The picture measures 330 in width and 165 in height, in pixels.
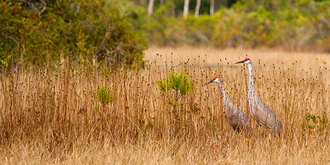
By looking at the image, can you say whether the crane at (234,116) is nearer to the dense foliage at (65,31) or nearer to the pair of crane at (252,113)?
the pair of crane at (252,113)

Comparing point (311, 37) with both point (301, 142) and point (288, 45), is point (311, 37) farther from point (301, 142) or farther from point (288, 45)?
point (301, 142)

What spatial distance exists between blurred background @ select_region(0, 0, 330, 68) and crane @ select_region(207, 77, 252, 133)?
871mm

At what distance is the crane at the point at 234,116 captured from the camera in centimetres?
527

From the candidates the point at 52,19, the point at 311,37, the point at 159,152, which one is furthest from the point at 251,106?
the point at 311,37

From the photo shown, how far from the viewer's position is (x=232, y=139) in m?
5.18

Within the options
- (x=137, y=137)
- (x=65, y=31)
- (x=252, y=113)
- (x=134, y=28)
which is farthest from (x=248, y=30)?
(x=137, y=137)

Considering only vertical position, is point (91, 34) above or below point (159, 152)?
above

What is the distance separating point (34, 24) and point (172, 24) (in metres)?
16.6

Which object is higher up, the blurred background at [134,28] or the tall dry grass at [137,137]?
the blurred background at [134,28]

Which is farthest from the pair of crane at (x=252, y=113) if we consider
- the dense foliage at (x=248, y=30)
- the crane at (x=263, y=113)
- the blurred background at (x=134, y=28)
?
the dense foliage at (x=248, y=30)

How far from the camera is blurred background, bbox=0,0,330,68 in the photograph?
9.22 meters

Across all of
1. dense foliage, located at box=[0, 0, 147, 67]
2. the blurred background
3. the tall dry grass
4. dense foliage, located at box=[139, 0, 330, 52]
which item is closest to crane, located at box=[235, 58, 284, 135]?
the tall dry grass

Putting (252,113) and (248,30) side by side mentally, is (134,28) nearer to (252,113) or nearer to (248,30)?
(248,30)

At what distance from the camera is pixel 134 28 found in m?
19.5
